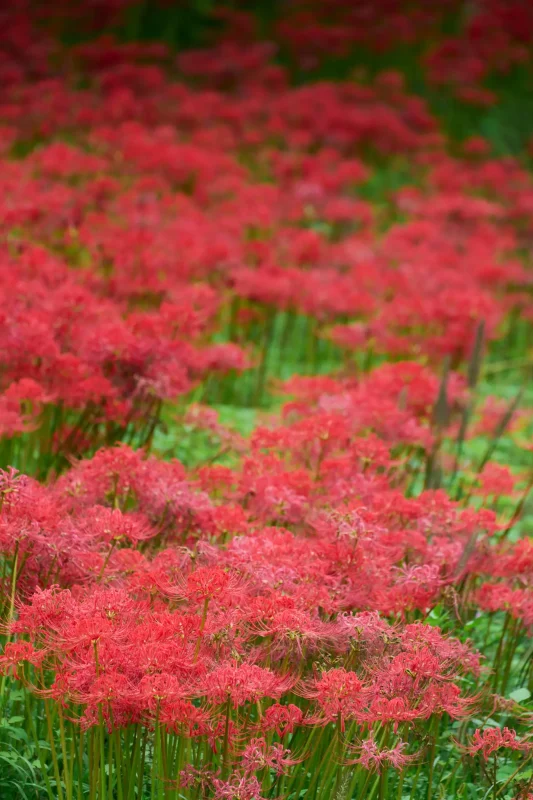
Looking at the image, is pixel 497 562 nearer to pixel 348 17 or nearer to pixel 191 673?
pixel 191 673

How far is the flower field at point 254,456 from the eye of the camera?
2248mm

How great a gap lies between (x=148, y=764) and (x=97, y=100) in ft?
24.5

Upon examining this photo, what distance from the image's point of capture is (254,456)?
3.29 meters

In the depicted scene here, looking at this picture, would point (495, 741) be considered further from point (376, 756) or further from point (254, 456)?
point (254, 456)

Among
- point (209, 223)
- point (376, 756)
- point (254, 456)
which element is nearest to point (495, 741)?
point (376, 756)

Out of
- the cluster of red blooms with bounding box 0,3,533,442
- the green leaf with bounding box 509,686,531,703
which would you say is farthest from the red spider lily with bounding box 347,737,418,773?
the cluster of red blooms with bounding box 0,3,533,442

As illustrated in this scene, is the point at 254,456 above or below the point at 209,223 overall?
above

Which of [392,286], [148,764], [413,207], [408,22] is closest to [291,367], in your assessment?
[392,286]

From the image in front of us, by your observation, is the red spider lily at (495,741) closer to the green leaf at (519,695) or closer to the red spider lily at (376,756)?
the red spider lily at (376,756)

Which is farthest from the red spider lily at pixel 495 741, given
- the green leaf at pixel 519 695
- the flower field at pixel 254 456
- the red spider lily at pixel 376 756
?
the green leaf at pixel 519 695

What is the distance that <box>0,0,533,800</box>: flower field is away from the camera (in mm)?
2248

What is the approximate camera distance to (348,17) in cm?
1267

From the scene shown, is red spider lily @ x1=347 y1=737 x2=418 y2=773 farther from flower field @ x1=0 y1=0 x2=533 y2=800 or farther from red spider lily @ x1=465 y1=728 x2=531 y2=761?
red spider lily @ x1=465 y1=728 x2=531 y2=761

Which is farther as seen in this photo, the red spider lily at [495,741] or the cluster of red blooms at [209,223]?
the cluster of red blooms at [209,223]
